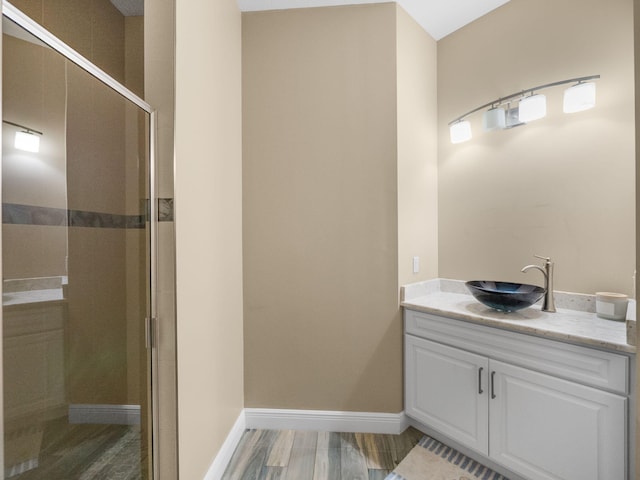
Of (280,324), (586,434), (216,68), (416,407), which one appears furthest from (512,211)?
(216,68)

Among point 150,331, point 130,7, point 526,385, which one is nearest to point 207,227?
point 150,331

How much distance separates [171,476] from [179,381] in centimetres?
39

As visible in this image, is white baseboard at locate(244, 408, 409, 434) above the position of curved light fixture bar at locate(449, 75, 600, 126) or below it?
below

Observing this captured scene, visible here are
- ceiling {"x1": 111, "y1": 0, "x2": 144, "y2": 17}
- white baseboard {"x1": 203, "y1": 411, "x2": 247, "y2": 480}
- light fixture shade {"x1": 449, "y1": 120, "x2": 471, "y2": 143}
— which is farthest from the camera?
light fixture shade {"x1": 449, "y1": 120, "x2": 471, "y2": 143}

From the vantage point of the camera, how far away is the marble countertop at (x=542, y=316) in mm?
1282

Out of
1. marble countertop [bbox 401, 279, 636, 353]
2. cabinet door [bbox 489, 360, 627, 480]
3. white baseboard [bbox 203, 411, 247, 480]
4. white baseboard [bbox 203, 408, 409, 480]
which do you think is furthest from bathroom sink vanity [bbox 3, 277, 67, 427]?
cabinet door [bbox 489, 360, 627, 480]

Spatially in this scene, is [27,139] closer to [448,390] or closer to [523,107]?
[448,390]

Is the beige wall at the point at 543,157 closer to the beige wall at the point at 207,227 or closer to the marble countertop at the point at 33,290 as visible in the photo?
the beige wall at the point at 207,227

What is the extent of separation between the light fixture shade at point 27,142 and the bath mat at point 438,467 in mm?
2023

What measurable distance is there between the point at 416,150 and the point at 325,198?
764 mm

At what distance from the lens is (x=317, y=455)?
5.65 feet

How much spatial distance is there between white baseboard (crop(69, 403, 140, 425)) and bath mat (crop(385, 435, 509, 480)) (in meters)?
1.30

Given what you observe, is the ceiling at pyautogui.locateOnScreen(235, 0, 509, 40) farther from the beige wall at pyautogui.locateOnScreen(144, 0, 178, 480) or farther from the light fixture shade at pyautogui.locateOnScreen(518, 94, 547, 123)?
the beige wall at pyautogui.locateOnScreen(144, 0, 178, 480)

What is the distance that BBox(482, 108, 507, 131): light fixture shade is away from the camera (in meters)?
1.89
